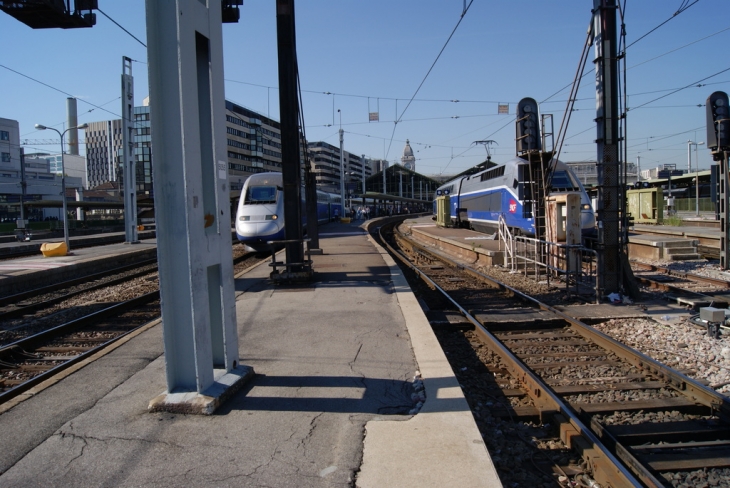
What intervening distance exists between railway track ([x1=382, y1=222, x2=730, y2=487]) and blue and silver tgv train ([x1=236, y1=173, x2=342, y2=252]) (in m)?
10.8

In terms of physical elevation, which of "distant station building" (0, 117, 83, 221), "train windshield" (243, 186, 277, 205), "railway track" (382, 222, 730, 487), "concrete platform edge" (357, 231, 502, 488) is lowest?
"railway track" (382, 222, 730, 487)

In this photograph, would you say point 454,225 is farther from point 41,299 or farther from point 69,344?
point 69,344

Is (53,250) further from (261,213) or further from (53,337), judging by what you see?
(53,337)

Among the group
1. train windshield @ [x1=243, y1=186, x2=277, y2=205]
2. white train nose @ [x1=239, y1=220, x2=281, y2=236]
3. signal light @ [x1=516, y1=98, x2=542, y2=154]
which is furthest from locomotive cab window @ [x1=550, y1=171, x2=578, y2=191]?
train windshield @ [x1=243, y1=186, x2=277, y2=205]

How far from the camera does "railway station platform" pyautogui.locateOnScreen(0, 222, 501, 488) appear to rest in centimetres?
318

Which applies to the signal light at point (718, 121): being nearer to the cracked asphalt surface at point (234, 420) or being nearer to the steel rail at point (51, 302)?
the cracked asphalt surface at point (234, 420)

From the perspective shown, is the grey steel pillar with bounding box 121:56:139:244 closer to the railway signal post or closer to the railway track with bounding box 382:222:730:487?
the railway track with bounding box 382:222:730:487

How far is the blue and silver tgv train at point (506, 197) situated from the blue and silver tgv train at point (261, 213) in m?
7.61

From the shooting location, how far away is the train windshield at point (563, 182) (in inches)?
698

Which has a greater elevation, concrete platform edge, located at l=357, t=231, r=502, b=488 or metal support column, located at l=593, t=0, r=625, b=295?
metal support column, located at l=593, t=0, r=625, b=295

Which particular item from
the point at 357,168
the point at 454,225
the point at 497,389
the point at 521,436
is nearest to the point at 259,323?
the point at 497,389

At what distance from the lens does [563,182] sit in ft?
58.8

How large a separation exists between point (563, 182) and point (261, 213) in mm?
10401

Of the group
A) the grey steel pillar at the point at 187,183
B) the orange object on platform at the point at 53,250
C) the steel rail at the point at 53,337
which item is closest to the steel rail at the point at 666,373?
the grey steel pillar at the point at 187,183
